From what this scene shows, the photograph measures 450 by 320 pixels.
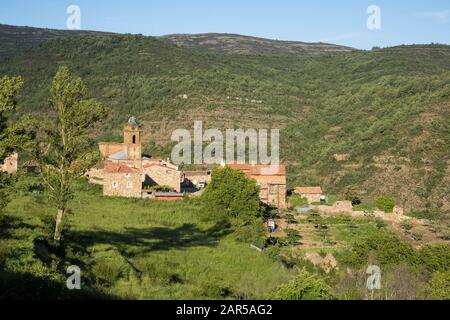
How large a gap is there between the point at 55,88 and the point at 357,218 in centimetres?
2588

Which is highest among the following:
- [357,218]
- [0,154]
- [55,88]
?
[55,88]

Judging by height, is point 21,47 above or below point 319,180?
above

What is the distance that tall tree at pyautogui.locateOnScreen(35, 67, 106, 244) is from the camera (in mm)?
22109

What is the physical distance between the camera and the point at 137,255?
24.2m

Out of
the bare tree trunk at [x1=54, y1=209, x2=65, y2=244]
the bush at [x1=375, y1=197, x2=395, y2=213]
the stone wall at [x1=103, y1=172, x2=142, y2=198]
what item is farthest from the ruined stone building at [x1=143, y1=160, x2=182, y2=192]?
the bare tree trunk at [x1=54, y1=209, x2=65, y2=244]

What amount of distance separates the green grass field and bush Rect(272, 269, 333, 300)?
53.2 inches

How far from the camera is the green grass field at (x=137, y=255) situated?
1827 centimetres

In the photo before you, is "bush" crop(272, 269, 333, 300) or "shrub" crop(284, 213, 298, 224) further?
"shrub" crop(284, 213, 298, 224)

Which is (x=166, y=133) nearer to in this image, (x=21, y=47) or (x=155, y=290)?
(x=155, y=290)

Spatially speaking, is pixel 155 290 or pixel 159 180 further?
pixel 159 180

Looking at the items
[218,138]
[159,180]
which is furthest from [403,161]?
[159,180]

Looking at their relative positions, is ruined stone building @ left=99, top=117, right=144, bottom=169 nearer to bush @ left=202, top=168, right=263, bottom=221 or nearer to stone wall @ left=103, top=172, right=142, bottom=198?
stone wall @ left=103, top=172, right=142, bottom=198

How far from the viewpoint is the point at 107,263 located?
21.3 metres

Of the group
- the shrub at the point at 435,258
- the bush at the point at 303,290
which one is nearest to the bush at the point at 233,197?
the shrub at the point at 435,258
